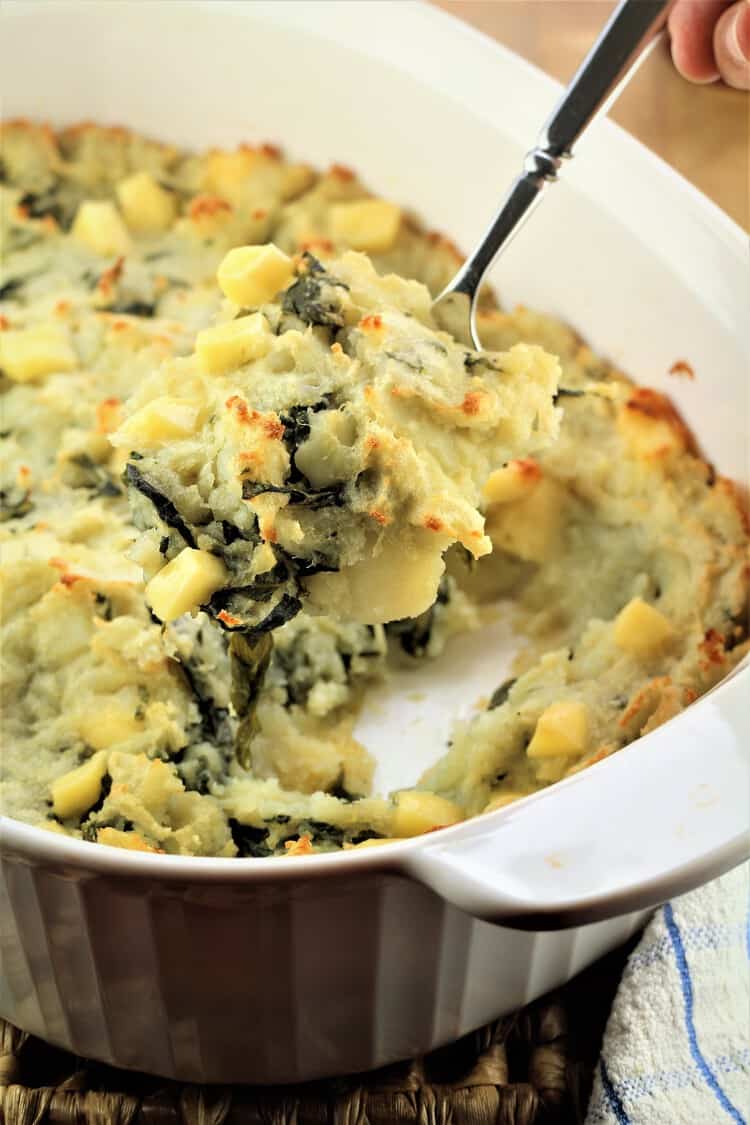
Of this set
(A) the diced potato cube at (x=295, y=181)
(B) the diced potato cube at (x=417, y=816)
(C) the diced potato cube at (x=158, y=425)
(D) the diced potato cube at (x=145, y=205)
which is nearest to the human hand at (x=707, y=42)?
(A) the diced potato cube at (x=295, y=181)

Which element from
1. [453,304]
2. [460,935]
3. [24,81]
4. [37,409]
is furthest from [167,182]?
[460,935]

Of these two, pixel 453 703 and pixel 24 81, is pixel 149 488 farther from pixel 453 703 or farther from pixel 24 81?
pixel 24 81

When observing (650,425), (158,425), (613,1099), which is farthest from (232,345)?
(613,1099)

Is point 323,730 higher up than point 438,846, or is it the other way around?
point 438,846

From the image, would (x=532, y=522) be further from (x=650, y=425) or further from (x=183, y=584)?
(x=183, y=584)

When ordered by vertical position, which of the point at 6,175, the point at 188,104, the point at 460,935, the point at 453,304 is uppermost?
the point at 453,304

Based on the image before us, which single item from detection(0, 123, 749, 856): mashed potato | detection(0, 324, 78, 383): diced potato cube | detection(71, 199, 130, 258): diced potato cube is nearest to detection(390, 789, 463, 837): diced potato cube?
detection(0, 123, 749, 856): mashed potato

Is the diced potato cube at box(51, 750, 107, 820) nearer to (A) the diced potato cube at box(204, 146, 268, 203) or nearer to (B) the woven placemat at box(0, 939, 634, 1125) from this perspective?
(B) the woven placemat at box(0, 939, 634, 1125)
